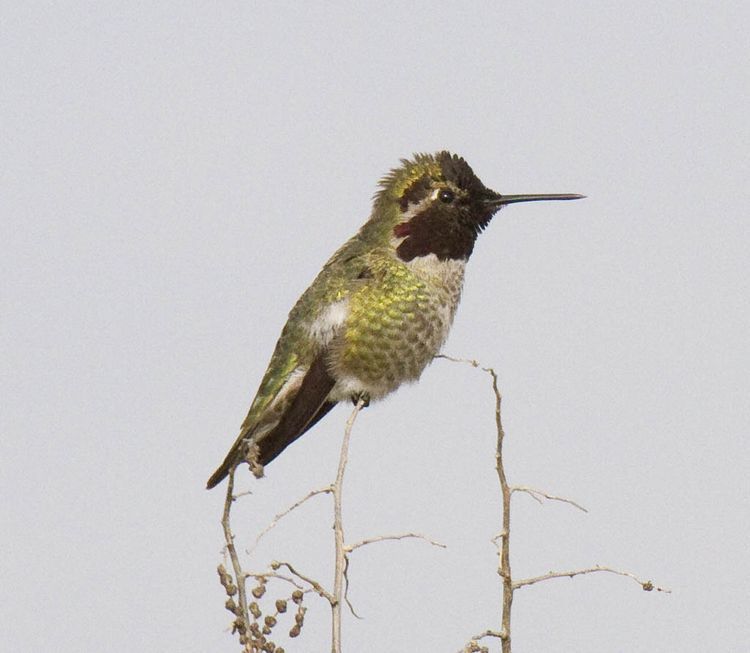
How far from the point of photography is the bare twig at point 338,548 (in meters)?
4.57

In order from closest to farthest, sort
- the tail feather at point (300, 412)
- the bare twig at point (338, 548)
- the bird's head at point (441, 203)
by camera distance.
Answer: the bare twig at point (338, 548)
the tail feather at point (300, 412)
the bird's head at point (441, 203)

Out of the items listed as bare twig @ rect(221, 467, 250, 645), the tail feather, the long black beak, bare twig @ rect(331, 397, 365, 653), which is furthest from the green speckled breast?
bare twig @ rect(221, 467, 250, 645)

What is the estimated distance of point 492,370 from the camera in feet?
19.6

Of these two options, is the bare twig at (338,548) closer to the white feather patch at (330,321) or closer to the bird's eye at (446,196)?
the white feather patch at (330,321)

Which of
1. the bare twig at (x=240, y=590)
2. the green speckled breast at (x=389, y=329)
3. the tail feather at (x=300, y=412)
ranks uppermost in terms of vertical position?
the green speckled breast at (x=389, y=329)

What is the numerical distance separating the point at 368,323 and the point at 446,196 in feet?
4.27

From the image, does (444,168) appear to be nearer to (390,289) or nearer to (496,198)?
(496,198)

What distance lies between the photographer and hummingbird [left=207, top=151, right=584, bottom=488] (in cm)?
934

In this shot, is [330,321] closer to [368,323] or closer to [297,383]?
[368,323]

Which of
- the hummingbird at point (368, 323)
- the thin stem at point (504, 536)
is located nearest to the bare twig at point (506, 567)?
the thin stem at point (504, 536)

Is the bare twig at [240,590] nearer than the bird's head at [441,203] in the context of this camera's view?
Yes

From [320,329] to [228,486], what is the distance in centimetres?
407

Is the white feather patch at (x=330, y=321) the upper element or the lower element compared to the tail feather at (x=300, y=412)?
upper

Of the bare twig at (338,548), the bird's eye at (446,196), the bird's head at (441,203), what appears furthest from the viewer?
the bird's eye at (446,196)
